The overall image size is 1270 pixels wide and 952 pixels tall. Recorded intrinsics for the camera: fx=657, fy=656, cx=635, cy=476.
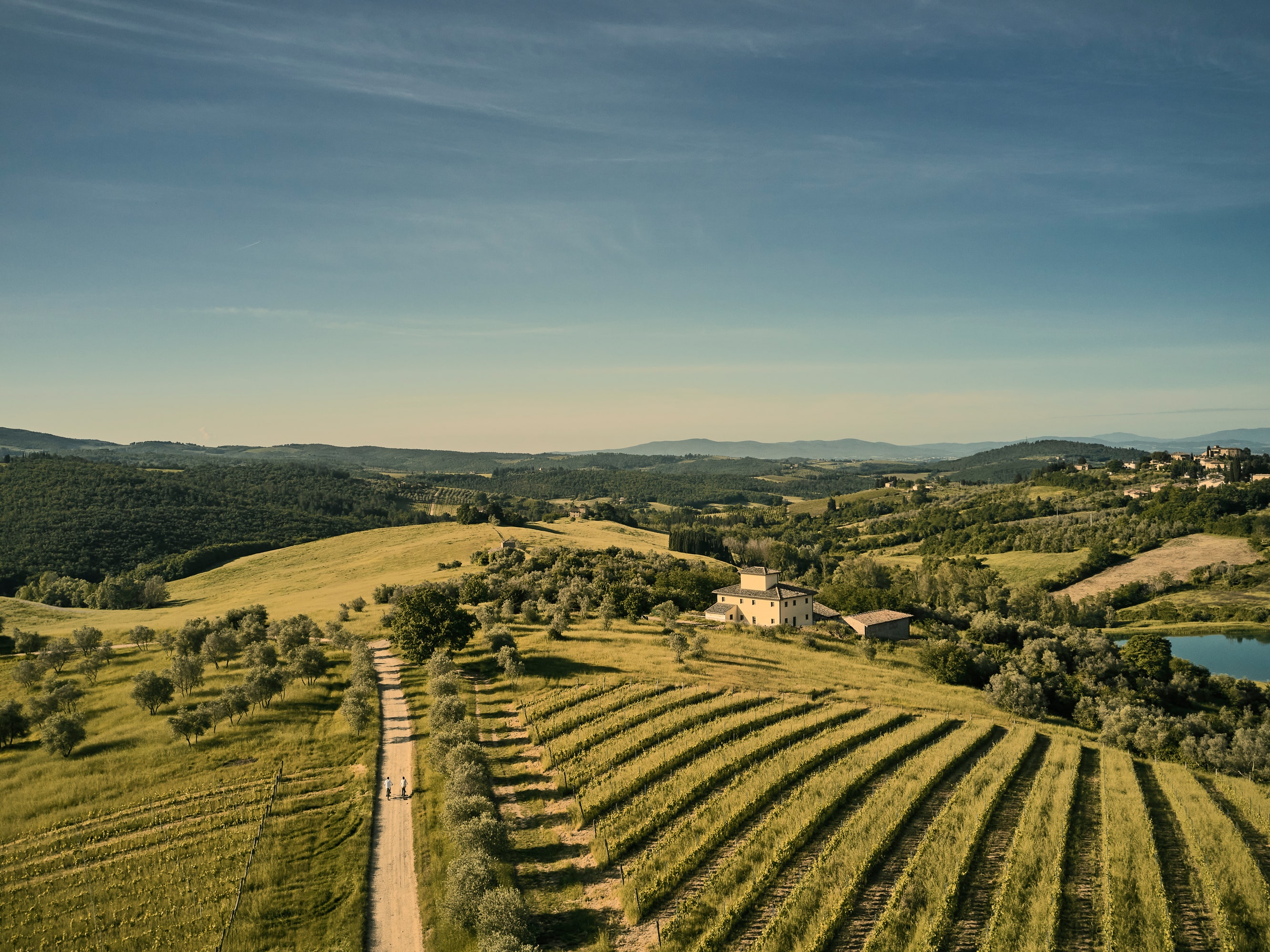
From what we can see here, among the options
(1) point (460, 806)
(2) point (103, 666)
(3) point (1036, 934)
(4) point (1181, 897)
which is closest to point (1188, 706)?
(4) point (1181, 897)

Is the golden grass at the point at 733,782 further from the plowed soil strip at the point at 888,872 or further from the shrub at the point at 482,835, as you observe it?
the plowed soil strip at the point at 888,872

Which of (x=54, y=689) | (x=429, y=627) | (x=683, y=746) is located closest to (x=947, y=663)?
(x=683, y=746)

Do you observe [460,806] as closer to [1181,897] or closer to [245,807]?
[245,807]

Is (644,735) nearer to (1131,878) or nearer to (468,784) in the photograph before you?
(468,784)

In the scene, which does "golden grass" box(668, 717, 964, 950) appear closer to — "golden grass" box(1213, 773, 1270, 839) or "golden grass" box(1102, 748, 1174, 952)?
"golden grass" box(1102, 748, 1174, 952)

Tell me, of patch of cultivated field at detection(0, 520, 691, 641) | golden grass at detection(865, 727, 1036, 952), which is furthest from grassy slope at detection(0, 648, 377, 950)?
patch of cultivated field at detection(0, 520, 691, 641)

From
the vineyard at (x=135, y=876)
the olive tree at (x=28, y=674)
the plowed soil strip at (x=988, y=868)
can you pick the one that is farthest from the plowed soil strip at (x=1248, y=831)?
the olive tree at (x=28, y=674)
